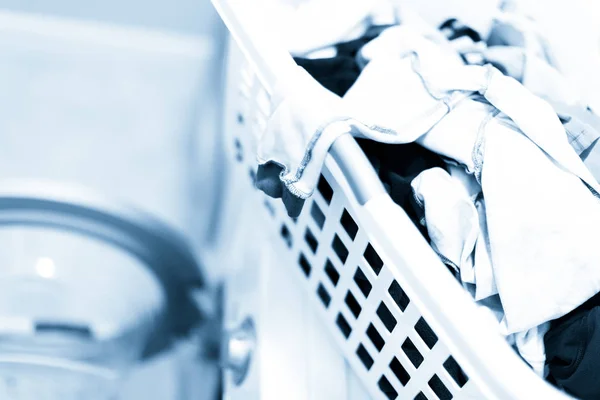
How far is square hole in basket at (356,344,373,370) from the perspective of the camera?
65cm

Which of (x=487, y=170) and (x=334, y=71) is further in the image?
(x=334, y=71)

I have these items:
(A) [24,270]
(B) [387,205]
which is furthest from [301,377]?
(A) [24,270]

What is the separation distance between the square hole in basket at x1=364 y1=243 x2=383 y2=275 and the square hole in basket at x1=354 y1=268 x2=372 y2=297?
3cm

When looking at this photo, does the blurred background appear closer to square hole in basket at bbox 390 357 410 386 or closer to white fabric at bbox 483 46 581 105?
square hole in basket at bbox 390 357 410 386

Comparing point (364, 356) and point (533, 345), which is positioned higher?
point (533, 345)

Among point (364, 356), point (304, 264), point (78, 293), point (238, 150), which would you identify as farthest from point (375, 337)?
point (78, 293)

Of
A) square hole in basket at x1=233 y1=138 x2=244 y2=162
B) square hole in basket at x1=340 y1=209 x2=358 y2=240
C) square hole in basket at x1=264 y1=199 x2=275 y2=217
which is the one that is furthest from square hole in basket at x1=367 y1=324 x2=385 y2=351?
square hole in basket at x1=233 y1=138 x2=244 y2=162

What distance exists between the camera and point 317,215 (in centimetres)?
66

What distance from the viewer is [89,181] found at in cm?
106

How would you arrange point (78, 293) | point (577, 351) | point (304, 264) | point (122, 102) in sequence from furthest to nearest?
1. point (122, 102)
2. point (78, 293)
3. point (304, 264)
4. point (577, 351)

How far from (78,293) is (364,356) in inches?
21.4

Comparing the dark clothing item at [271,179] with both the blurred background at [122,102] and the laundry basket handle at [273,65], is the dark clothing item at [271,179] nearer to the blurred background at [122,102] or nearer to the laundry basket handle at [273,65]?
the laundry basket handle at [273,65]

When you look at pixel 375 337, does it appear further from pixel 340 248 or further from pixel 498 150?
pixel 498 150

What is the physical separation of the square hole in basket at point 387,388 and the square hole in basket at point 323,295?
110mm
